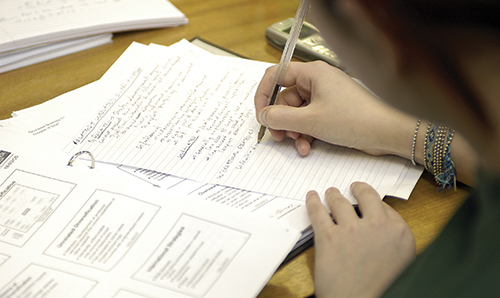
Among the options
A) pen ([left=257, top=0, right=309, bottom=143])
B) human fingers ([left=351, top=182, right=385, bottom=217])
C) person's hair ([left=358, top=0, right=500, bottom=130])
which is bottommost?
human fingers ([left=351, top=182, right=385, bottom=217])

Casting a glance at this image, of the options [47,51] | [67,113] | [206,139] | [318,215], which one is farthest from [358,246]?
[47,51]

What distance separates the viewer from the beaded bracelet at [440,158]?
60 centimetres

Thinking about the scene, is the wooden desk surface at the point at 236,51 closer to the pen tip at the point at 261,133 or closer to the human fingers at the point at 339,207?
the human fingers at the point at 339,207

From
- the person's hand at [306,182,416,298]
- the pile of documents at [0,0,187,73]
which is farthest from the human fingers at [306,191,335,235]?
the pile of documents at [0,0,187,73]

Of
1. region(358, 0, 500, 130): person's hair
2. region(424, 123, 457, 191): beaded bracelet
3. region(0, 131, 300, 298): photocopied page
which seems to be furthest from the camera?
region(424, 123, 457, 191): beaded bracelet

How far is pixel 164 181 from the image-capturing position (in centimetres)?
61

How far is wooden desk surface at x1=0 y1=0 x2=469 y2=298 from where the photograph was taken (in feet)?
1.65

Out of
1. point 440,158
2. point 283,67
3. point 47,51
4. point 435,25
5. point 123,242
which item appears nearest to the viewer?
point 435,25

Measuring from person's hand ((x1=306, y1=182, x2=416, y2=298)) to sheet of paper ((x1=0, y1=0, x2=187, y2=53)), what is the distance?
0.65 m

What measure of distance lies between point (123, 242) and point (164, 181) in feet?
0.49

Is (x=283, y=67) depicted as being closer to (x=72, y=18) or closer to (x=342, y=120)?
(x=342, y=120)

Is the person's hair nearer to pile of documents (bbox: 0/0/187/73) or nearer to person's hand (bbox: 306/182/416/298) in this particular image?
person's hand (bbox: 306/182/416/298)

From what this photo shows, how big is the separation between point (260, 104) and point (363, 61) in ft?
1.59

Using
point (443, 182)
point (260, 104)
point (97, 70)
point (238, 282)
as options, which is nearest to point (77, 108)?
point (97, 70)
